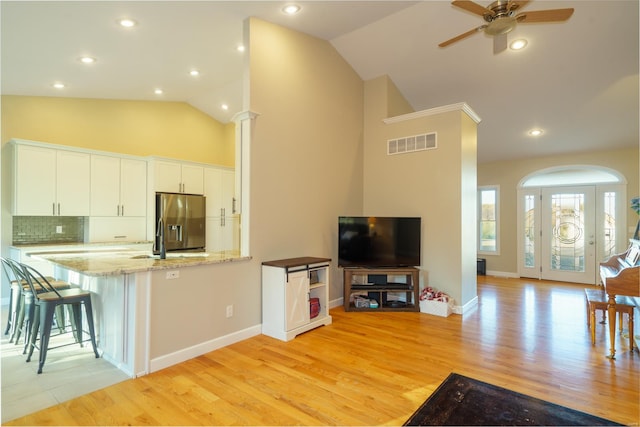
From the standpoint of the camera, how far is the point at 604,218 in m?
6.55

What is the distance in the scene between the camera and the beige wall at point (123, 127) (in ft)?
16.0

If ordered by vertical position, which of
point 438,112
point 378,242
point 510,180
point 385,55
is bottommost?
point 378,242

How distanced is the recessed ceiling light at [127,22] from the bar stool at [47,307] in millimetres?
2469

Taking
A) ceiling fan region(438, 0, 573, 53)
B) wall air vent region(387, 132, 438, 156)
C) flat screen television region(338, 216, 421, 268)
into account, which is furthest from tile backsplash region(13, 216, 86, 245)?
ceiling fan region(438, 0, 573, 53)

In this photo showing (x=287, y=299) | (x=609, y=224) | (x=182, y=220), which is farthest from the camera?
(x=609, y=224)

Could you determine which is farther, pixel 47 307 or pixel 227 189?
pixel 227 189

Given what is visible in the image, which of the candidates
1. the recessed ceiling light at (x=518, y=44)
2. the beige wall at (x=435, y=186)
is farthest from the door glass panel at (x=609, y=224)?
the recessed ceiling light at (x=518, y=44)

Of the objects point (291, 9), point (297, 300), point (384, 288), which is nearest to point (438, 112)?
point (291, 9)

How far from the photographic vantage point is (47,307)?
9.07 feet

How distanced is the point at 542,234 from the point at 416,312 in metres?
4.36

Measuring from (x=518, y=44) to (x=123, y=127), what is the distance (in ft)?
20.3

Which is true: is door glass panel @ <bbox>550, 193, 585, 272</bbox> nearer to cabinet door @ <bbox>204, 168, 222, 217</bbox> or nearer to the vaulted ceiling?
the vaulted ceiling

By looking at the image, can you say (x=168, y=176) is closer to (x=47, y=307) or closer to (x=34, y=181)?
(x=34, y=181)

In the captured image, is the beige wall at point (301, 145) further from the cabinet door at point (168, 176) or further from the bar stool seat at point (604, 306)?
the bar stool seat at point (604, 306)
